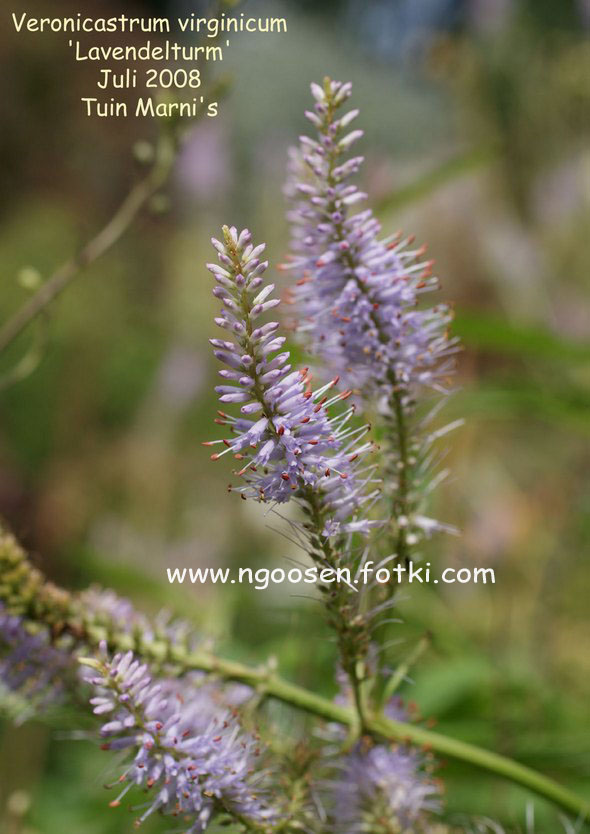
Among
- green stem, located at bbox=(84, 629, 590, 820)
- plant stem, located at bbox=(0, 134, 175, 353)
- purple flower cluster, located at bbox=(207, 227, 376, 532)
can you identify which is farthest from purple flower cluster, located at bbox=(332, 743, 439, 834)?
plant stem, located at bbox=(0, 134, 175, 353)

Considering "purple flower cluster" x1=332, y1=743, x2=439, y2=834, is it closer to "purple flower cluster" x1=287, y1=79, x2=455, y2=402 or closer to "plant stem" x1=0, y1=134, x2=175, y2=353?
"purple flower cluster" x1=287, y1=79, x2=455, y2=402

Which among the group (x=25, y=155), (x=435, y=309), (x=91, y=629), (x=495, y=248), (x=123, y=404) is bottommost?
(x=91, y=629)

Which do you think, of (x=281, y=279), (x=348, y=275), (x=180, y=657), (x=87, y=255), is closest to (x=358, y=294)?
(x=348, y=275)

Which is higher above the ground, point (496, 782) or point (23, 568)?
point (23, 568)

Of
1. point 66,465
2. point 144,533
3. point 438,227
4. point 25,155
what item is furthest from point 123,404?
point 25,155

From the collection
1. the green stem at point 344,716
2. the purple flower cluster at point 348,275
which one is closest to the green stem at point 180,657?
the green stem at point 344,716

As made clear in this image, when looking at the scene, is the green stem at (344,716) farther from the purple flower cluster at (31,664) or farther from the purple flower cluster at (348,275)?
the purple flower cluster at (348,275)

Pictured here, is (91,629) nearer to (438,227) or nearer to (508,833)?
(508,833)
